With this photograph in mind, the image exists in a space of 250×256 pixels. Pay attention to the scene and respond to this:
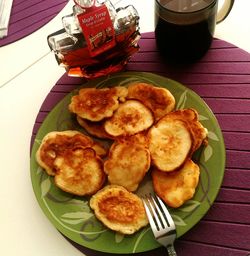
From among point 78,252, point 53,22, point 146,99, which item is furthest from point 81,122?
point 53,22

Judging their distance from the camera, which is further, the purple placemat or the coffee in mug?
the purple placemat

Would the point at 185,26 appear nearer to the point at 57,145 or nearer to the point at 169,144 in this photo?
the point at 169,144

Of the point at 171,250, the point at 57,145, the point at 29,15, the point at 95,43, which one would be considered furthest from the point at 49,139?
the point at 29,15

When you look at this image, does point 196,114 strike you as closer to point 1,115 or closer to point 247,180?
point 247,180

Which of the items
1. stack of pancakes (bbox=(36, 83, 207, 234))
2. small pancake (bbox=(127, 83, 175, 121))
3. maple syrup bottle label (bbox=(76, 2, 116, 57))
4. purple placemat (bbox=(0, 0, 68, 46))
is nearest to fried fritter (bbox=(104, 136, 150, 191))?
stack of pancakes (bbox=(36, 83, 207, 234))

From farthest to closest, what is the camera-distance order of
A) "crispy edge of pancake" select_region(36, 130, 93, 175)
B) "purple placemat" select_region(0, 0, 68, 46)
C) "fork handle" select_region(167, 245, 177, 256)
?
"purple placemat" select_region(0, 0, 68, 46)
"crispy edge of pancake" select_region(36, 130, 93, 175)
"fork handle" select_region(167, 245, 177, 256)

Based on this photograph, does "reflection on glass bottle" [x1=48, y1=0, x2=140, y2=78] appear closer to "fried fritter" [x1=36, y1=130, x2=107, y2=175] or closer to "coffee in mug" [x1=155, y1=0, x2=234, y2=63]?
"coffee in mug" [x1=155, y1=0, x2=234, y2=63]
